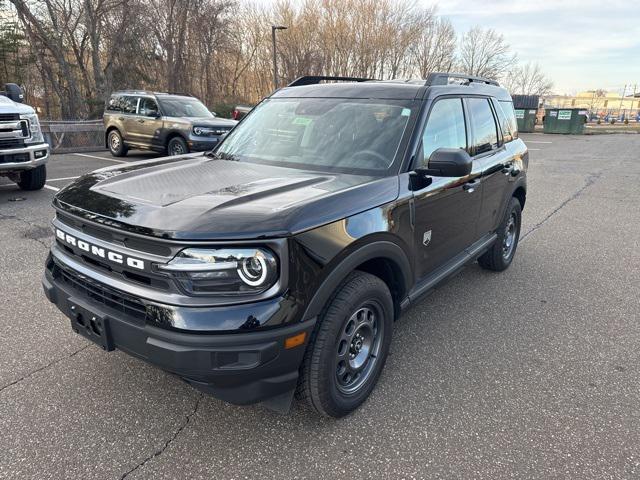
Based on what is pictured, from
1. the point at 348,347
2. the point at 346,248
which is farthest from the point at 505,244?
the point at 346,248

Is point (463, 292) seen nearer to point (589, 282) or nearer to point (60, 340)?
point (589, 282)

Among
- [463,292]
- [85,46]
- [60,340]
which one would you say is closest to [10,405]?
[60,340]

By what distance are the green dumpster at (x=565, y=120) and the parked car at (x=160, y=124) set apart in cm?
Answer: 2795

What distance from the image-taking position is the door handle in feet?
11.6

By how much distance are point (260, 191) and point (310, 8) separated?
4018 centimetres

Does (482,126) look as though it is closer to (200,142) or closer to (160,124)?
(200,142)

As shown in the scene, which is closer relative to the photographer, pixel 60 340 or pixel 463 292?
pixel 60 340

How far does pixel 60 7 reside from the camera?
73.2 ft

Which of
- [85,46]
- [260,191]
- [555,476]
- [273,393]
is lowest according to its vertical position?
[555,476]

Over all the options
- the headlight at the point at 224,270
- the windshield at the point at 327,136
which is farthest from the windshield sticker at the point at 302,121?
the headlight at the point at 224,270

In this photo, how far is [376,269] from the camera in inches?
109

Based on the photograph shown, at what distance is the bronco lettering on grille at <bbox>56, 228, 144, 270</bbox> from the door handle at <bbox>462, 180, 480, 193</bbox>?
2462 mm

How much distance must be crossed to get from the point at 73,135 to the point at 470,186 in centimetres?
1475

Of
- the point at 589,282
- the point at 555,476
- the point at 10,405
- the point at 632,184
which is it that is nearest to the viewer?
the point at 555,476
